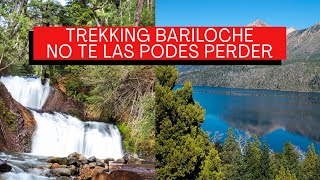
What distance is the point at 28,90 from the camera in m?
2.95

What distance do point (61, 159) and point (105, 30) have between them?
3.12ft

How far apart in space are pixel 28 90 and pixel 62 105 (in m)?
0.31

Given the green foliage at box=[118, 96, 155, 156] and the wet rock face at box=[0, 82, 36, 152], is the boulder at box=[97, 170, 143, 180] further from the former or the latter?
the wet rock face at box=[0, 82, 36, 152]

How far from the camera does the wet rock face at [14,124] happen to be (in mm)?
2867

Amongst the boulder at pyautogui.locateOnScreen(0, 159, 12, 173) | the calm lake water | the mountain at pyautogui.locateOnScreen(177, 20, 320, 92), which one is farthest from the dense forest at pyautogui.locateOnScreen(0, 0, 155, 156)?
the mountain at pyautogui.locateOnScreen(177, 20, 320, 92)

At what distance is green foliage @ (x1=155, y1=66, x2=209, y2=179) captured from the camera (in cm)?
588

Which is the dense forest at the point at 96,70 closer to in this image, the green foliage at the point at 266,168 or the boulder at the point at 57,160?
the boulder at the point at 57,160

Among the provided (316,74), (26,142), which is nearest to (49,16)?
(26,142)

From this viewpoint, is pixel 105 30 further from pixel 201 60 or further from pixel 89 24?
pixel 201 60

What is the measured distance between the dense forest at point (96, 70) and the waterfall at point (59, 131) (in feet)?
0.24

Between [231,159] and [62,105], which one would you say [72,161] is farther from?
[231,159]

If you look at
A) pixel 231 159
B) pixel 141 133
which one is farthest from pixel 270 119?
pixel 141 133

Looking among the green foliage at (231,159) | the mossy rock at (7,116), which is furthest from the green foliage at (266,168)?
the mossy rock at (7,116)

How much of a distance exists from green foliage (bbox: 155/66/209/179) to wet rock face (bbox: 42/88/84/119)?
236cm
